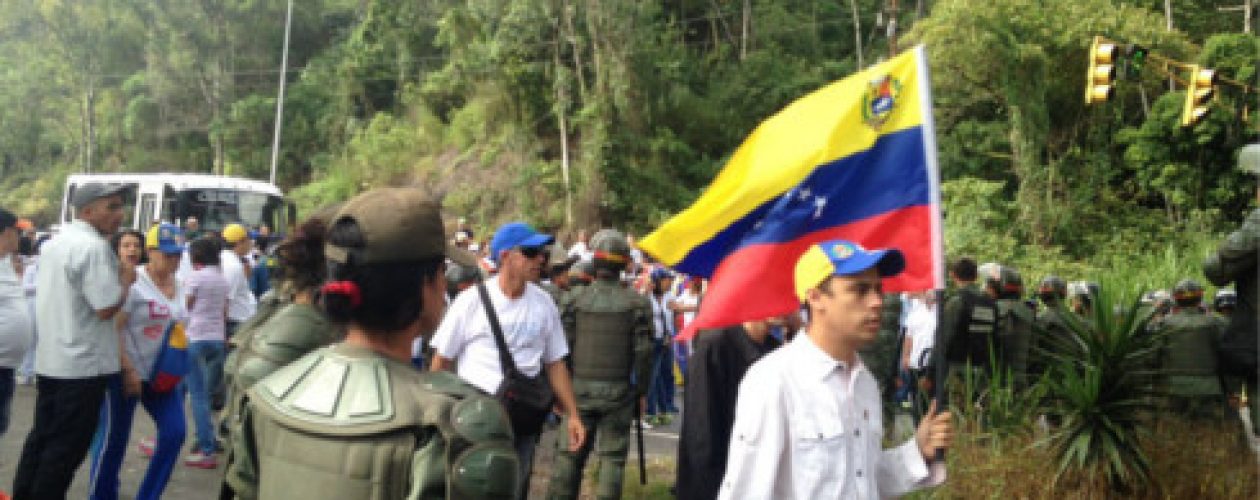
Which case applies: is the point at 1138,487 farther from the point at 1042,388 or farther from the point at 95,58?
the point at 95,58

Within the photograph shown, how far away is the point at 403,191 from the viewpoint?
8.08 feet

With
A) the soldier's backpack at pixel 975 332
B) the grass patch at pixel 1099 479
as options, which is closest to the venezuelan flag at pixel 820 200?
the grass patch at pixel 1099 479

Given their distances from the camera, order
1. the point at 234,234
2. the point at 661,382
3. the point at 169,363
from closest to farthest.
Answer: the point at 169,363
the point at 234,234
the point at 661,382

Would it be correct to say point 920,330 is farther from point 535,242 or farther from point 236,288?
point 236,288

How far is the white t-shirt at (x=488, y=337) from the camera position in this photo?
581 centimetres

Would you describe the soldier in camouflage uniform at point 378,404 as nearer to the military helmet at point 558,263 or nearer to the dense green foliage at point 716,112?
the military helmet at point 558,263

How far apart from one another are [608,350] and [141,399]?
9.92ft

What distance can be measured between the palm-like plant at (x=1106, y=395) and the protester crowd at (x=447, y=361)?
12.3 inches

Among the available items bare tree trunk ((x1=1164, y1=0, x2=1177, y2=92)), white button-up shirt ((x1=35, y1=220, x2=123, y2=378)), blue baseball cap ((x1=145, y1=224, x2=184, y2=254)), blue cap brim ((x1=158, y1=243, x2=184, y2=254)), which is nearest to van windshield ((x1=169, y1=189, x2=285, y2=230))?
blue baseball cap ((x1=145, y1=224, x2=184, y2=254))

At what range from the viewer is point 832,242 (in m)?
3.55

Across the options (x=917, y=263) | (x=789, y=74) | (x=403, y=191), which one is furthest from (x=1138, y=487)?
(x=789, y=74)

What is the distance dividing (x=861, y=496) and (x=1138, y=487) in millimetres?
4004

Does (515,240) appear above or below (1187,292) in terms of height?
above

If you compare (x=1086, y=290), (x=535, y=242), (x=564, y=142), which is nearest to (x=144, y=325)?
(x=535, y=242)
